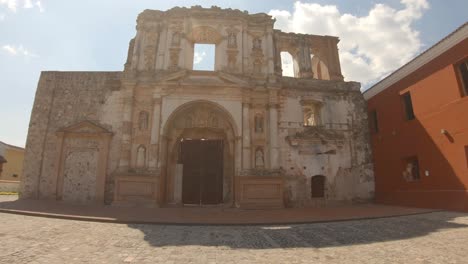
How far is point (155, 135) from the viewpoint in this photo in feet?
46.4

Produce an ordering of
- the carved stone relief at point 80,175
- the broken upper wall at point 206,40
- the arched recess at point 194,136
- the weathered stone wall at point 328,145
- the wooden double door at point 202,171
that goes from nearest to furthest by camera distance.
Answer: the carved stone relief at point 80,175
the arched recess at point 194,136
the wooden double door at point 202,171
the weathered stone wall at point 328,145
the broken upper wall at point 206,40

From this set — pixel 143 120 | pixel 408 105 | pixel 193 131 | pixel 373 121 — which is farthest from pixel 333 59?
pixel 143 120

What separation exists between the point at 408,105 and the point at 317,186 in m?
6.49

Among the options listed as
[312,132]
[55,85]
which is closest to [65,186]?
[55,85]

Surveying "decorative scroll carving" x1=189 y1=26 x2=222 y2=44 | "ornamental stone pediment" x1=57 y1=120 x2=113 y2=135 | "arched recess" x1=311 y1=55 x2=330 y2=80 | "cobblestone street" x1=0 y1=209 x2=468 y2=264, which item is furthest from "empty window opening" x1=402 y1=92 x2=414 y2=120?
"ornamental stone pediment" x1=57 y1=120 x2=113 y2=135

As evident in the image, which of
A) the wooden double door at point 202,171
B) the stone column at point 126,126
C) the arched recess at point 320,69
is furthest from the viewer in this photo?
the arched recess at point 320,69

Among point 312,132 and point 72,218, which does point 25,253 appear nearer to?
point 72,218

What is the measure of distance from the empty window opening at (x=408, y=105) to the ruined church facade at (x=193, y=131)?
2.77m

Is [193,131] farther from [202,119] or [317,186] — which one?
[317,186]

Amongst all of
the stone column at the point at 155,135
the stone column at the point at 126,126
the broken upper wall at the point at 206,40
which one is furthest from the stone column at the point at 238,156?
the stone column at the point at 126,126

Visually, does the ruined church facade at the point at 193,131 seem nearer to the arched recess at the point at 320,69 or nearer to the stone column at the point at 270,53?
the stone column at the point at 270,53

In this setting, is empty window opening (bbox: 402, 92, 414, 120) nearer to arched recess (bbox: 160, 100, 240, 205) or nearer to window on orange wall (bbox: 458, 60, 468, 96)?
window on orange wall (bbox: 458, 60, 468, 96)

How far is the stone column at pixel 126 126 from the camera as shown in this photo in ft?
45.5

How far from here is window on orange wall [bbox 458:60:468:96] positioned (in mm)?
10922
